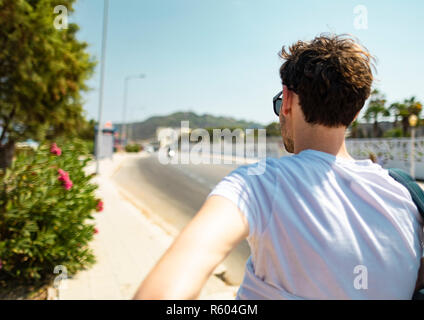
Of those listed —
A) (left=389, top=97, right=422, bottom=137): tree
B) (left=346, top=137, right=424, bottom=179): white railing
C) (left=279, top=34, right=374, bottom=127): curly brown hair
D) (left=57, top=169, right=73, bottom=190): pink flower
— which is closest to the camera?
(left=279, top=34, right=374, bottom=127): curly brown hair

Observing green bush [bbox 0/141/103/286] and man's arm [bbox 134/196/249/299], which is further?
green bush [bbox 0/141/103/286]

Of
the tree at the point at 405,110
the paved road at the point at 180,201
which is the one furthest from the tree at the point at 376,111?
the paved road at the point at 180,201

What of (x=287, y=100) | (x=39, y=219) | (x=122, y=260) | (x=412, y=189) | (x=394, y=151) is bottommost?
(x=122, y=260)

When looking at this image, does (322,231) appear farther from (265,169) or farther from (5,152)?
(5,152)

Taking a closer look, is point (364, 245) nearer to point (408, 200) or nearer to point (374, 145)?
point (408, 200)

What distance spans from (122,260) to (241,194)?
4199 mm

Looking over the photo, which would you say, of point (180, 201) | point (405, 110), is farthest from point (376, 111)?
point (180, 201)

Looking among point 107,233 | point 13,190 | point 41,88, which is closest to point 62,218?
point 13,190

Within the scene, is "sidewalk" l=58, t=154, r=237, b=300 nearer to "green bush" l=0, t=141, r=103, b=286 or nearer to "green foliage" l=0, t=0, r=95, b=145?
"green bush" l=0, t=141, r=103, b=286

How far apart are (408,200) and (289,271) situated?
0.47 m

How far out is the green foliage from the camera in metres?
6.39

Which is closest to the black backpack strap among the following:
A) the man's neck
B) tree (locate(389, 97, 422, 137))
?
the man's neck

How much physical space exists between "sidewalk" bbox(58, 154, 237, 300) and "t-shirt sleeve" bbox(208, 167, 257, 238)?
297cm

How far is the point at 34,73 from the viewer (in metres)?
7.01
